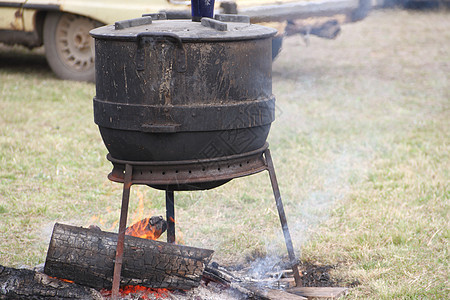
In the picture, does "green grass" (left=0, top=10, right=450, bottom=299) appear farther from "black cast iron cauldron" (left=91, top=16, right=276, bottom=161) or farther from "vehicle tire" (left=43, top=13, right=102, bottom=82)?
"black cast iron cauldron" (left=91, top=16, right=276, bottom=161)

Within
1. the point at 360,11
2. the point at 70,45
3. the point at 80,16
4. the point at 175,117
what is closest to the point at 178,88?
the point at 175,117

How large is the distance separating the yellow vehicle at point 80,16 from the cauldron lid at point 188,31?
4423 mm

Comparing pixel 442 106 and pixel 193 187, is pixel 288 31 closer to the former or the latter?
pixel 442 106

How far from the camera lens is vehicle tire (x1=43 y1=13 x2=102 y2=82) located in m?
8.14

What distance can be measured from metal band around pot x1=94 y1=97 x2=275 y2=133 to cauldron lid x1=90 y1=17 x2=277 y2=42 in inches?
12.5

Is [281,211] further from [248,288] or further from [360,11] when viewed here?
[360,11]

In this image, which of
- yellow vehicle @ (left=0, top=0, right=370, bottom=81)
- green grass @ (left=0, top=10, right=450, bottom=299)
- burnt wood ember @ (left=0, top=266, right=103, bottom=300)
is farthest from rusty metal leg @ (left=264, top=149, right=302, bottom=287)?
yellow vehicle @ (left=0, top=0, right=370, bottom=81)

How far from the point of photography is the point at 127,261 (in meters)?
2.85

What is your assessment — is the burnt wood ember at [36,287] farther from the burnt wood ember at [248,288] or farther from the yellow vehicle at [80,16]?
the yellow vehicle at [80,16]

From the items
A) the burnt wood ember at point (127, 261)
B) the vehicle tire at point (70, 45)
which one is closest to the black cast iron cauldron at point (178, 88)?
the burnt wood ember at point (127, 261)

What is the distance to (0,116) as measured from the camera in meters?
6.64

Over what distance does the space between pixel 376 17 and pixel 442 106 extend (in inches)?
340

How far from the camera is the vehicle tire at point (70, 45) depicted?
814cm

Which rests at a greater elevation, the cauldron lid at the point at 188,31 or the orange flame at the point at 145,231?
the cauldron lid at the point at 188,31
